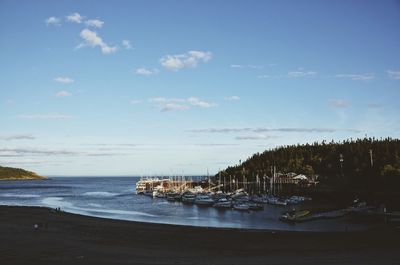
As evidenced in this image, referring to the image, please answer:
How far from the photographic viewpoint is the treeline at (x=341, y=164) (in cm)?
10612

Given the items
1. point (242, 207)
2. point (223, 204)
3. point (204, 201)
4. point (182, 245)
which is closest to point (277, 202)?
point (223, 204)

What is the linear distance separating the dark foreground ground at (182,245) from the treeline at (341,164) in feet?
207

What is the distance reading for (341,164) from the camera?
141375mm

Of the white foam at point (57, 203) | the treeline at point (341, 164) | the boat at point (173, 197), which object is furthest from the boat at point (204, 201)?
the treeline at point (341, 164)

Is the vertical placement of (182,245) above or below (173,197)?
above

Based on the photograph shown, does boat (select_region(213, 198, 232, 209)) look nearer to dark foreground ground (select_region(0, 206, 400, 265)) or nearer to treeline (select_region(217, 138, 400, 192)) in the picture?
dark foreground ground (select_region(0, 206, 400, 265))

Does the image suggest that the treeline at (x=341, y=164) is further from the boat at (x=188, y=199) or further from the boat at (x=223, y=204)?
the boat at (x=188, y=199)

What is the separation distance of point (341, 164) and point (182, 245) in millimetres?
115439

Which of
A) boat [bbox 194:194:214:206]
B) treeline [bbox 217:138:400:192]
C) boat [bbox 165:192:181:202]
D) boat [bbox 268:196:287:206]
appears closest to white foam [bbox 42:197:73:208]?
boat [bbox 165:192:181:202]

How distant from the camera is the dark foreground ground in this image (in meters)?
27.8

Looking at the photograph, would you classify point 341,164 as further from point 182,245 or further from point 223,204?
point 182,245

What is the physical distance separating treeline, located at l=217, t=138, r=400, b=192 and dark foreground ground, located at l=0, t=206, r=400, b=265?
63.1 m

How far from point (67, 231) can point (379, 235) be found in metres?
30.2

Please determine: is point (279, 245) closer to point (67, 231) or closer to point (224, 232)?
point (224, 232)
